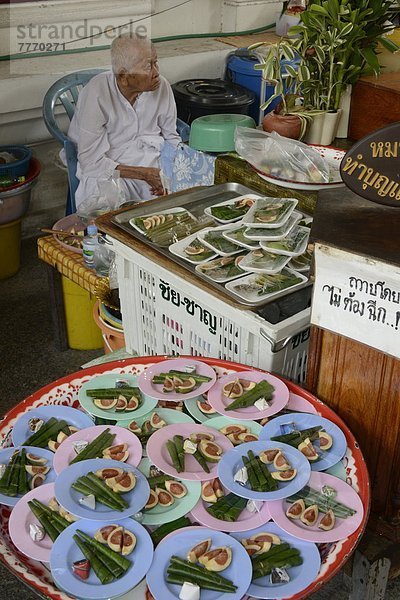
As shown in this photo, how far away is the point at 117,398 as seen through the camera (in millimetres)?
1555

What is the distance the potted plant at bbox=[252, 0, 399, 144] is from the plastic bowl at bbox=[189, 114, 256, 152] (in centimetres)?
25

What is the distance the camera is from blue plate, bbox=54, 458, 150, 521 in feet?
4.05

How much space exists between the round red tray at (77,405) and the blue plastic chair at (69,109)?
2.46 meters

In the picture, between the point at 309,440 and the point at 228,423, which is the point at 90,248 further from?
the point at 309,440

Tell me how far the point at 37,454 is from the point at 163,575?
0.39 meters

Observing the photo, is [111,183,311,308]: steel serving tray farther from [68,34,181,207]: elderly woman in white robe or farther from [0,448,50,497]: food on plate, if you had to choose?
[68,34,181,207]: elderly woman in white robe

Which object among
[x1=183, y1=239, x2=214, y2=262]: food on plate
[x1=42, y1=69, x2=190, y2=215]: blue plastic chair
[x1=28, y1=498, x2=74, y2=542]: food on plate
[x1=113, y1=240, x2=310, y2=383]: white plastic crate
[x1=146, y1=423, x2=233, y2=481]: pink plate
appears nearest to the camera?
[x1=28, y1=498, x2=74, y2=542]: food on plate

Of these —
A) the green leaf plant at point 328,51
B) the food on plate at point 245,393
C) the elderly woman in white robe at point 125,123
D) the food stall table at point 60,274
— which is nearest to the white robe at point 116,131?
the elderly woman in white robe at point 125,123

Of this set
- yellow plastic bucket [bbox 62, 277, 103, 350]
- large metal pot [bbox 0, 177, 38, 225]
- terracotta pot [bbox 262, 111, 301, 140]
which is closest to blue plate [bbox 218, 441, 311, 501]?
terracotta pot [bbox 262, 111, 301, 140]

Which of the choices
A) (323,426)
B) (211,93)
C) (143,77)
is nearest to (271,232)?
(323,426)

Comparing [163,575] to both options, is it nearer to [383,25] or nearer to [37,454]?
[37,454]

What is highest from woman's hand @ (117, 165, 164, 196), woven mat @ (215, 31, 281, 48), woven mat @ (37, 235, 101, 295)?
woven mat @ (215, 31, 281, 48)

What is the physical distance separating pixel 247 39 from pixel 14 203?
2.42 m

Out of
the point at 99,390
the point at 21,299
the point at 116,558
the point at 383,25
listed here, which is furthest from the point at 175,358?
the point at 21,299
